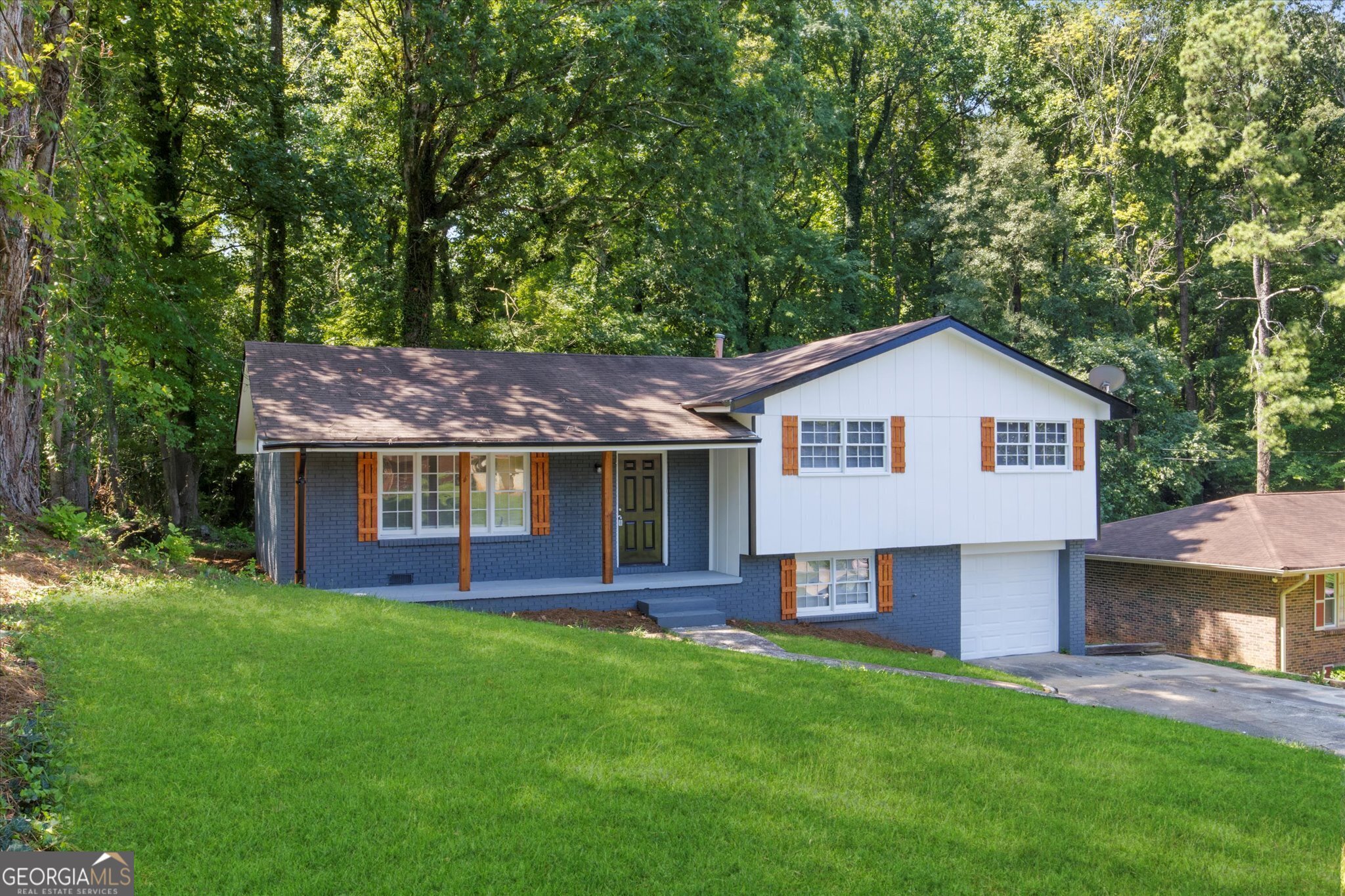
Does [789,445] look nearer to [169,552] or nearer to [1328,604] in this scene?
[169,552]

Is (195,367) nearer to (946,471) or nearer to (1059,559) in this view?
(946,471)

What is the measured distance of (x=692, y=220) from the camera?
71.8ft

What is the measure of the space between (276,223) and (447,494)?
12.1m

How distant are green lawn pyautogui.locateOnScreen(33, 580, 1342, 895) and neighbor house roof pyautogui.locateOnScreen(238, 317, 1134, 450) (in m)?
4.98

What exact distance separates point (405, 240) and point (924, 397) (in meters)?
15.5

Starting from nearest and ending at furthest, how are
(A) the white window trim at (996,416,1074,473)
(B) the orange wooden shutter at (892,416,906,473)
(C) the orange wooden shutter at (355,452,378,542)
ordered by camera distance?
(C) the orange wooden shutter at (355,452,378,542), (B) the orange wooden shutter at (892,416,906,473), (A) the white window trim at (996,416,1074,473)

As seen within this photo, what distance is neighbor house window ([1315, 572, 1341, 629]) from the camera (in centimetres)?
2039

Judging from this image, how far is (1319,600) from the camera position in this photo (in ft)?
66.9

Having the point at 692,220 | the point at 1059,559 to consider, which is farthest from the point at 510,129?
the point at 1059,559

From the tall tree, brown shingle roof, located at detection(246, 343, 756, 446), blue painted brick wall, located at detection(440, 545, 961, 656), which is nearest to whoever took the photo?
brown shingle roof, located at detection(246, 343, 756, 446)

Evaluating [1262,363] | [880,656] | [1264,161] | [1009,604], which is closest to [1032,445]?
[1009,604]

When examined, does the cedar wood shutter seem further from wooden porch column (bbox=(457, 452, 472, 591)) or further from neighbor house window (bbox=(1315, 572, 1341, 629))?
wooden porch column (bbox=(457, 452, 472, 591))

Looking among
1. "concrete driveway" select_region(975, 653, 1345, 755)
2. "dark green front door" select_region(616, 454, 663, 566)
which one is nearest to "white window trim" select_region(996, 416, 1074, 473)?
"concrete driveway" select_region(975, 653, 1345, 755)

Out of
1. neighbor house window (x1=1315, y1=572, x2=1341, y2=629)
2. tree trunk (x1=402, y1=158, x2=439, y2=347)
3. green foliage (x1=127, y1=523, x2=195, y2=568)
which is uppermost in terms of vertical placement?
tree trunk (x1=402, y1=158, x2=439, y2=347)
